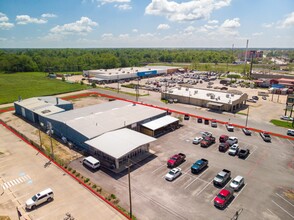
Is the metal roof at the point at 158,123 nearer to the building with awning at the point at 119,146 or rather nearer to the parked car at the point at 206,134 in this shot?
the building with awning at the point at 119,146

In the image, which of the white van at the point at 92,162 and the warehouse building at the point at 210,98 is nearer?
the white van at the point at 92,162

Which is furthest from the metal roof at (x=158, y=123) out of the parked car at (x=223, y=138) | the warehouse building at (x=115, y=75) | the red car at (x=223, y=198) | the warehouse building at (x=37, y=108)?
the warehouse building at (x=115, y=75)

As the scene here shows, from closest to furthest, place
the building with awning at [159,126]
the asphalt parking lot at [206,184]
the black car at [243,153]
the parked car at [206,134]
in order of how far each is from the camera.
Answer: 1. the asphalt parking lot at [206,184]
2. the black car at [243,153]
3. the parked car at [206,134]
4. the building with awning at [159,126]

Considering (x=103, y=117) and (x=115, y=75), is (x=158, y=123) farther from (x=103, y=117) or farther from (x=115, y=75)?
(x=115, y=75)

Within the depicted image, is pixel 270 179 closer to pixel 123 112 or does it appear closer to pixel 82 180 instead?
pixel 82 180

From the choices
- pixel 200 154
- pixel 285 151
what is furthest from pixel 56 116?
pixel 285 151

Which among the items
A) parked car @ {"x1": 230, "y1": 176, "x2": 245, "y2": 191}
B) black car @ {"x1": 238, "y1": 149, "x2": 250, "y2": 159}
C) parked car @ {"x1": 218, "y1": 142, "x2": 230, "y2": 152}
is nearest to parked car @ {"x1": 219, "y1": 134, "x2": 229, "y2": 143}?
parked car @ {"x1": 218, "y1": 142, "x2": 230, "y2": 152}

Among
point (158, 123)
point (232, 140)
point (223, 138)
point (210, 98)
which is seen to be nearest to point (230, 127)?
point (232, 140)
